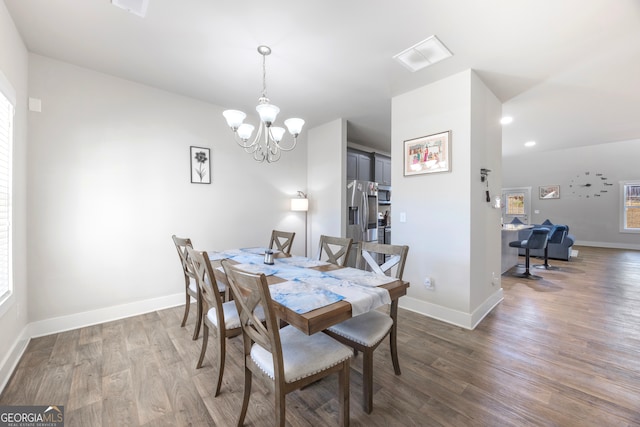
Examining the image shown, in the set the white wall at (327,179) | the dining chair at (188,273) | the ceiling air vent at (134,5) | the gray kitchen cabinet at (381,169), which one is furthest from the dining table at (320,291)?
the gray kitchen cabinet at (381,169)

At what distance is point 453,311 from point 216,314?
98.7 inches

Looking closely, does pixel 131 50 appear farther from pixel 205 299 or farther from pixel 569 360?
pixel 569 360

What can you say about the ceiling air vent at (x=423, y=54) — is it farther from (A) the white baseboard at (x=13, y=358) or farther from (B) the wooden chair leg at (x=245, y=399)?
(A) the white baseboard at (x=13, y=358)

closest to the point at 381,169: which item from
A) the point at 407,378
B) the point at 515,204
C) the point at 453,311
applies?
the point at 453,311

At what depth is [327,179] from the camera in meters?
4.49

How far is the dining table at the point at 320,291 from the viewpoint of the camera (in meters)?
1.36

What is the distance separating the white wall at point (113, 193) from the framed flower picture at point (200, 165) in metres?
0.07

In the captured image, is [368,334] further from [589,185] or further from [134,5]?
[589,185]

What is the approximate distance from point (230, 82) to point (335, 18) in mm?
1559

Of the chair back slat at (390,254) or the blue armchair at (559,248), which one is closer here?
the chair back slat at (390,254)

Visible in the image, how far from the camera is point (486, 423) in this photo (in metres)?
1.54

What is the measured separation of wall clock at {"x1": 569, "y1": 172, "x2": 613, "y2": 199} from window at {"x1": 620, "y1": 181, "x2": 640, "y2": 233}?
1.24ft

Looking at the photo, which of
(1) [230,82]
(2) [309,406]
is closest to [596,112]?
(1) [230,82]

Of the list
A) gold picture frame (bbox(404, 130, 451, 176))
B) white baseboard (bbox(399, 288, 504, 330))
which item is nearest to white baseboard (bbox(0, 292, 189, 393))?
white baseboard (bbox(399, 288, 504, 330))
